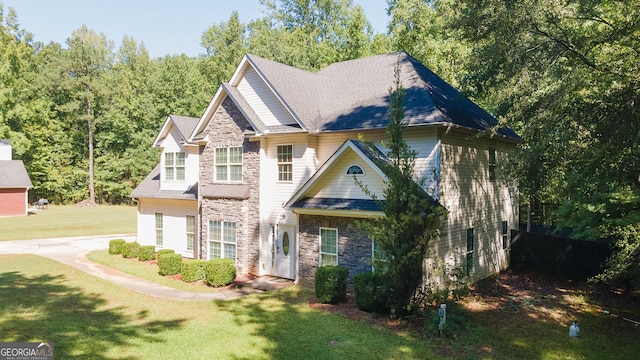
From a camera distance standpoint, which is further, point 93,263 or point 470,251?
point 93,263

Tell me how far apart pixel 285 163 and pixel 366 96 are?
14.1 ft

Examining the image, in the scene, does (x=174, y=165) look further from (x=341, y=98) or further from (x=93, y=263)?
Result: (x=341, y=98)

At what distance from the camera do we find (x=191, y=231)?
69.2 feet

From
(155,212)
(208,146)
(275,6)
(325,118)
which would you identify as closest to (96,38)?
(275,6)

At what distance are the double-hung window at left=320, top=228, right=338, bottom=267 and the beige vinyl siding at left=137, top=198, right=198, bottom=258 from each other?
8.48 metres

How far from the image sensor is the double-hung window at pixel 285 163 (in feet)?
54.3

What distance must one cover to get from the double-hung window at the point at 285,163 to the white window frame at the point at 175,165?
23.0 feet

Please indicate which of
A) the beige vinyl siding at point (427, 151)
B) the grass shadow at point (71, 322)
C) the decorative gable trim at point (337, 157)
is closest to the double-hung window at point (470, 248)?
the beige vinyl siding at point (427, 151)

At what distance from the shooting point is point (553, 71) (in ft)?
39.5

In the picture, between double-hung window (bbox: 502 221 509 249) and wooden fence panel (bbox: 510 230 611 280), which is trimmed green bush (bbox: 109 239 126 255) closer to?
double-hung window (bbox: 502 221 509 249)

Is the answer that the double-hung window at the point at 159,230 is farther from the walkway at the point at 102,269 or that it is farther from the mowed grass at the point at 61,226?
the mowed grass at the point at 61,226

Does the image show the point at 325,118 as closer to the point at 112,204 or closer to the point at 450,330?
the point at 450,330

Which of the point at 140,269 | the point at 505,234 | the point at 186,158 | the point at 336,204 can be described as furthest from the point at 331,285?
the point at 186,158

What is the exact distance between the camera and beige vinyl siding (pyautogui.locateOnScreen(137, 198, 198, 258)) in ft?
69.8
